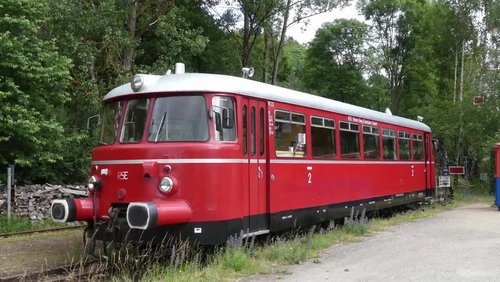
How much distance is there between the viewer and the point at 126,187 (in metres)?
8.38

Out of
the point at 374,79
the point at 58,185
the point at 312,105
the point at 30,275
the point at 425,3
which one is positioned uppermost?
the point at 425,3

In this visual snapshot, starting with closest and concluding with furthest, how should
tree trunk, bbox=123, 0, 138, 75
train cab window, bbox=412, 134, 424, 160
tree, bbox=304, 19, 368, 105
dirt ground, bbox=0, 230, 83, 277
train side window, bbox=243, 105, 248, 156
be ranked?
train side window, bbox=243, 105, 248, 156 < dirt ground, bbox=0, 230, 83, 277 < train cab window, bbox=412, 134, 424, 160 < tree trunk, bbox=123, 0, 138, 75 < tree, bbox=304, 19, 368, 105

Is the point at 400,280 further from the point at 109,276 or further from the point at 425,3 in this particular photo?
A: the point at 425,3

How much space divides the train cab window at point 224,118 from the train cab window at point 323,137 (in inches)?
116

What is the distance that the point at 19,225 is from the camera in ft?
46.3

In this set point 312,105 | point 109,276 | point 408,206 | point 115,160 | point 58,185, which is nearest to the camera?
point 109,276

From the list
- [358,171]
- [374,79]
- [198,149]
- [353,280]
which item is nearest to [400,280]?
[353,280]

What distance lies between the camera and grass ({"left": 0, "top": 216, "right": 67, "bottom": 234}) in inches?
546

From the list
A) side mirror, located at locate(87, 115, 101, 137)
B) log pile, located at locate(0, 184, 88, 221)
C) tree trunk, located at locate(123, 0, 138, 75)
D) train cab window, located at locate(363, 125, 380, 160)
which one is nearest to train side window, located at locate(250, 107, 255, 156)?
side mirror, located at locate(87, 115, 101, 137)

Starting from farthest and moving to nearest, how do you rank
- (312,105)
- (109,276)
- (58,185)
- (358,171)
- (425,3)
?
(425,3), (58,185), (358,171), (312,105), (109,276)

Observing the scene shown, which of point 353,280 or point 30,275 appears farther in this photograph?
point 30,275

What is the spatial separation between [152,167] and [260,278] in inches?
87.9

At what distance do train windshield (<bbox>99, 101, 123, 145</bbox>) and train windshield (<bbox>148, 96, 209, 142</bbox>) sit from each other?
878mm

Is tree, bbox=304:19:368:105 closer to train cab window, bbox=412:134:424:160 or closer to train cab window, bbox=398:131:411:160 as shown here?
train cab window, bbox=412:134:424:160
